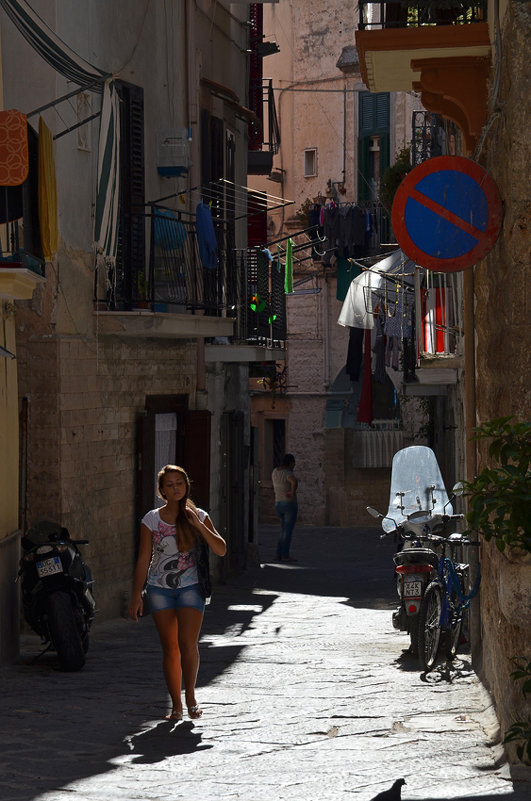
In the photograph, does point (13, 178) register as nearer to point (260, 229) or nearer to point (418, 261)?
point (418, 261)

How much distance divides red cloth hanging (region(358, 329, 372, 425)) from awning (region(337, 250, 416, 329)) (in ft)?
16.7

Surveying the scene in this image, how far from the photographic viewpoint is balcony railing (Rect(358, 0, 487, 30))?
9117 mm

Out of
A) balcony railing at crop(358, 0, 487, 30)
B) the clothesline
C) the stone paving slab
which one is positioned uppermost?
the clothesline

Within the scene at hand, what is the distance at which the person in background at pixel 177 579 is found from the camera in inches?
355

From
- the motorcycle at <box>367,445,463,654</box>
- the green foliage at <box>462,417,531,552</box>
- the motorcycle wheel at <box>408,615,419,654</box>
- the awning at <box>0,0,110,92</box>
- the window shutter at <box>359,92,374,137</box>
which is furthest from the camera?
the window shutter at <box>359,92,374,137</box>

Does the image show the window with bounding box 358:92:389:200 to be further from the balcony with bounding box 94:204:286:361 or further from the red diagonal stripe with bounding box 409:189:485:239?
the red diagonal stripe with bounding box 409:189:485:239

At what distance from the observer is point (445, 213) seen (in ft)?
27.0

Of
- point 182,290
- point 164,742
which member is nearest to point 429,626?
point 164,742

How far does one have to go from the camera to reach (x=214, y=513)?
20641mm

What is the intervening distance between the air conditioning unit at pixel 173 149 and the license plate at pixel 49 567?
7.14 metres

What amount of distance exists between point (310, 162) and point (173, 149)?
64.1 ft

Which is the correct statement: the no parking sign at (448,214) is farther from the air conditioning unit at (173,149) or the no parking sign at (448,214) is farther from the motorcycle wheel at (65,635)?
Answer: the air conditioning unit at (173,149)

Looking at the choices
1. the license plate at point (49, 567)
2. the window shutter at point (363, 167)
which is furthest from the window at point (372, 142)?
the license plate at point (49, 567)

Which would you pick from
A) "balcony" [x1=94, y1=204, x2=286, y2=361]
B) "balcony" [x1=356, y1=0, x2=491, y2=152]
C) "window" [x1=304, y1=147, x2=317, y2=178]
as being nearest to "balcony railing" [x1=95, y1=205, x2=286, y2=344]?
"balcony" [x1=94, y1=204, x2=286, y2=361]
